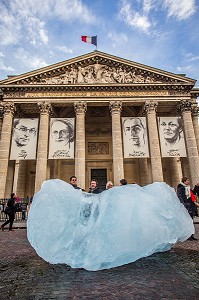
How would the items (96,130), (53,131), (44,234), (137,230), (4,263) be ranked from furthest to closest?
(96,130) → (53,131) → (4,263) → (44,234) → (137,230)

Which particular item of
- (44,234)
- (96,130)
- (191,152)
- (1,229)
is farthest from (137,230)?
(96,130)

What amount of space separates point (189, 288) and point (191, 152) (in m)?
15.9

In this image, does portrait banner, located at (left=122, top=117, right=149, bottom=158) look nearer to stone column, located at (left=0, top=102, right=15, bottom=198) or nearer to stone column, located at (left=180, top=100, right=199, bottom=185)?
stone column, located at (left=180, top=100, right=199, bottom=185)

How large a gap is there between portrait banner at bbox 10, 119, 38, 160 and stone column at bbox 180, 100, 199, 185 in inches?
522

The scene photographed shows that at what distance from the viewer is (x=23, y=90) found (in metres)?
18.2

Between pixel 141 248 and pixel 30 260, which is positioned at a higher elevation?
pixel 141 248

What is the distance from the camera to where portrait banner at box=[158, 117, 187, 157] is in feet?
53.8

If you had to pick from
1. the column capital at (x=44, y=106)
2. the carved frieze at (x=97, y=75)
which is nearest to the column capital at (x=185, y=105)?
the carved frieze at (x=97, y=75)

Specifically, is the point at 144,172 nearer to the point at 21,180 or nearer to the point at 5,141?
the point at 21,180

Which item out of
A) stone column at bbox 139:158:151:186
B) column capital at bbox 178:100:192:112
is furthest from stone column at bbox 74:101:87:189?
column capital at bbox 178:100:192:112

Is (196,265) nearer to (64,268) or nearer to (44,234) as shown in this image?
Answer: (64,268)

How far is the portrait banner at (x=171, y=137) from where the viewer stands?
16.4 meters

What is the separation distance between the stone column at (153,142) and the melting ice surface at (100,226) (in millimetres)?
13272

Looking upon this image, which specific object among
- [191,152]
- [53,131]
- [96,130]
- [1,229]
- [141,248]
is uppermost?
[96,130]
